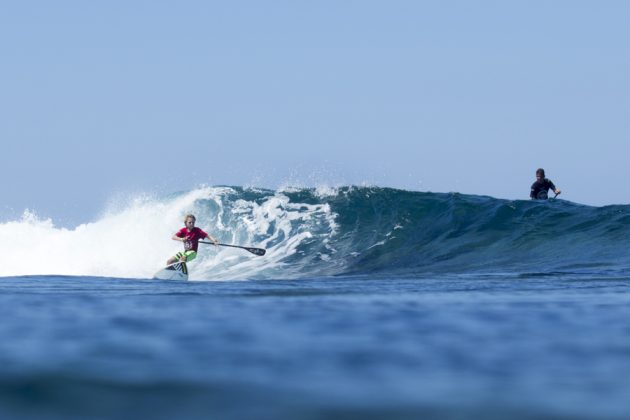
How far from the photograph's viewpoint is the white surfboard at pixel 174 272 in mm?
17234

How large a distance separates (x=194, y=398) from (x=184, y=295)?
5.58 metres

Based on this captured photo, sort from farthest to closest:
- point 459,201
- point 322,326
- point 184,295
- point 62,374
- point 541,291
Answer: point 459,201 → point 541,291 → point 184,295 → point 322,326 → point 62,374

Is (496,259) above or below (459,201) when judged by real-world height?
below

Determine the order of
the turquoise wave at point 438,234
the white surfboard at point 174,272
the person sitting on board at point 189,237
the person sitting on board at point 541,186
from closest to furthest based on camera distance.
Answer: the white surfboard at point 174,272 < the person sitting on board at point 189,237 < the turquoise wave at point 438,234 < the person sitting on board at point 541,186

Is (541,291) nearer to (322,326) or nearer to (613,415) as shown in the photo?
(322,326)

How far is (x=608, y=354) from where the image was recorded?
199 inches

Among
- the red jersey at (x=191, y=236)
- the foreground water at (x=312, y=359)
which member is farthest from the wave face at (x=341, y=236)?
the foreground water at (x=312, y=359)

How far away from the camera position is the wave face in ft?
67.5

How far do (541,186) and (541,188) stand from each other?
0.07 metres

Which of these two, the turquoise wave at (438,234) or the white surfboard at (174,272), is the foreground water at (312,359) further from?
the turquoise wave at (438,234)

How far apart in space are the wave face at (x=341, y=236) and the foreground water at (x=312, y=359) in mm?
10236

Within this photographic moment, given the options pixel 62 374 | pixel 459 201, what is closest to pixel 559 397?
pixel 62 374

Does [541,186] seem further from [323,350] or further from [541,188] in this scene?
[323,350]

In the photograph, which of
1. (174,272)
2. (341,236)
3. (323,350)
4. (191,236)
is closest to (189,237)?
(191,236)
